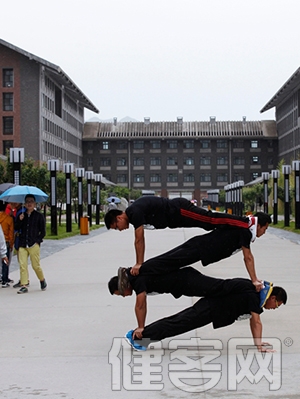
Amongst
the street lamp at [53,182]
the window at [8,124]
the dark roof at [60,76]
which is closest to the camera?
the street lamp at [53,182]

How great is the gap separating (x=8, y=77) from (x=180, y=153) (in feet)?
115

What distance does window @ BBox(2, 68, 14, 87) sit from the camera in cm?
6925

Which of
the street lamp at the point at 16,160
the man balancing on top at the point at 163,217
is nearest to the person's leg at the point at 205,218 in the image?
the man balancing on top at the point at 163,217

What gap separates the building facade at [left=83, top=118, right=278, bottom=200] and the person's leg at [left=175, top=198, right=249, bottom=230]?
90.2 meters

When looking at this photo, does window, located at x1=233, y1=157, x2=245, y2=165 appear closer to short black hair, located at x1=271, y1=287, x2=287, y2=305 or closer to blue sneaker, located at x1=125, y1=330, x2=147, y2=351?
short black hair, located at x1=271, y1=287, x2=287, y2=305

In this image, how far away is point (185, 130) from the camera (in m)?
99.4

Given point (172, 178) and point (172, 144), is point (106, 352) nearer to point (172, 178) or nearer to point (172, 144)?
point (172, 144)

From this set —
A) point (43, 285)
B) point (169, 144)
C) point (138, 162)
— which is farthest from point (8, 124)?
point (43, 285)

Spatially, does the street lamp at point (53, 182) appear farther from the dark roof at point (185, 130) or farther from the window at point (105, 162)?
the window at point (105, 162)

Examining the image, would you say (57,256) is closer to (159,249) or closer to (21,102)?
(159,249)

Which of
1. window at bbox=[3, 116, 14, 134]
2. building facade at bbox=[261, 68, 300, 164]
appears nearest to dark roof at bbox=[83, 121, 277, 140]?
building facade at bbox=[261, 68, 300, 164]

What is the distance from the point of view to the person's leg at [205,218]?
770 centimetres

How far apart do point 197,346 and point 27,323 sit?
8.56 ft

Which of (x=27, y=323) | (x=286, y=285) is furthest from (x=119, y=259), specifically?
(x=27, y=323)
